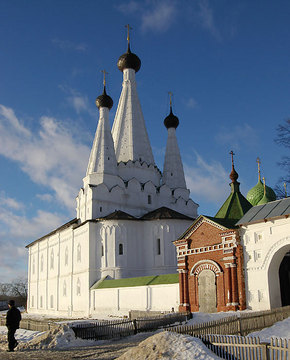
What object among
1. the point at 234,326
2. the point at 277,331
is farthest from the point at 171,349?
the point at 277,331

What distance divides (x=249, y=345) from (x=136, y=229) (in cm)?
2068

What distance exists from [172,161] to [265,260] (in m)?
19.2

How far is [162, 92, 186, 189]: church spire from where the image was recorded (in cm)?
3306

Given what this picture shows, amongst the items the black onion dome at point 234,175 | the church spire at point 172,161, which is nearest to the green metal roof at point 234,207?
the black onion dome at point 234,175

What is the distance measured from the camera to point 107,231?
27.0 meters

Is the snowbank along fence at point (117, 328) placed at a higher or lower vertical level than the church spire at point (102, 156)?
lower

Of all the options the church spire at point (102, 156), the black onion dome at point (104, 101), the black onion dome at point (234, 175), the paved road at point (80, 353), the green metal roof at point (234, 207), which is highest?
the black onion dome at point (104, 101)

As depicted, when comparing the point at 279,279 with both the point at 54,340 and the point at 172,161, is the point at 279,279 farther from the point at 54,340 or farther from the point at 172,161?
the point at 172,161

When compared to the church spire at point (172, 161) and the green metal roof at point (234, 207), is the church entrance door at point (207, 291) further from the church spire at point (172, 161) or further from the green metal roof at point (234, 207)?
the church spire at point (172, 161)

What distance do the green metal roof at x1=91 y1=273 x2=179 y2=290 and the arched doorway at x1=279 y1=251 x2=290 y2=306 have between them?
490 centimetres

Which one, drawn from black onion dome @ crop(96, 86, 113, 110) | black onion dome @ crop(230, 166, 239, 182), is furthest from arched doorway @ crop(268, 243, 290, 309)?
black onion dome @ crop(96, 86, 113, 110)

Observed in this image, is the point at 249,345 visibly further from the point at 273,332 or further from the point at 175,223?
the point at 175,223

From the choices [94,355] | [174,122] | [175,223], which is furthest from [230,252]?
[174,122]

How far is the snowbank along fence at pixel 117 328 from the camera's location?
11.5 meters
